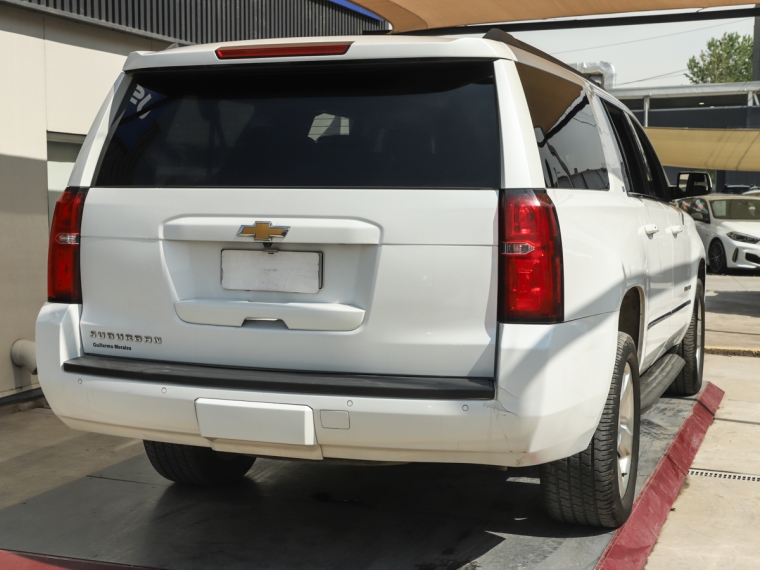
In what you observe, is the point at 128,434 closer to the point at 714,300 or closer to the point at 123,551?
the point at 123,551

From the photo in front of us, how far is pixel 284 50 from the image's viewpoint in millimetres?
3400

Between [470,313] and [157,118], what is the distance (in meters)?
1.47

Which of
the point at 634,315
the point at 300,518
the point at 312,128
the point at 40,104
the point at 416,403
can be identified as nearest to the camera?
the point at 416,403

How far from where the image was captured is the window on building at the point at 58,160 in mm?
7191

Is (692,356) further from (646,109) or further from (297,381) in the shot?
(646,109)

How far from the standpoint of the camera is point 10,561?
151 inches

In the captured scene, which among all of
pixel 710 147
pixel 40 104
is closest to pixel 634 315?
pixel 40 104

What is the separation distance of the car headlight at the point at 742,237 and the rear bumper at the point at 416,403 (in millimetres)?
16012

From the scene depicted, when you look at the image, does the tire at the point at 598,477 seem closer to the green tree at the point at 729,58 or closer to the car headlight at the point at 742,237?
the car headlight at the point at 742,237

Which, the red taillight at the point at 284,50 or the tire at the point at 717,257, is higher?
the red taillight at the point at 284,50

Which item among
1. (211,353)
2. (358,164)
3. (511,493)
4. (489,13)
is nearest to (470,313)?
(358,164)

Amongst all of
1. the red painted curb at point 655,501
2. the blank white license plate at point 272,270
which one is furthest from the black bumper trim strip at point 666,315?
the blank white license plate at point 272,270

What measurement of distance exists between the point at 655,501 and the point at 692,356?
249 centimetres

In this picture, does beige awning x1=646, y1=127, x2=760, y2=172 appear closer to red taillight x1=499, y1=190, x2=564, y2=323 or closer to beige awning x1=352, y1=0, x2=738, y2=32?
beige awning x1=352, y1=0, x2=738, y2=32
